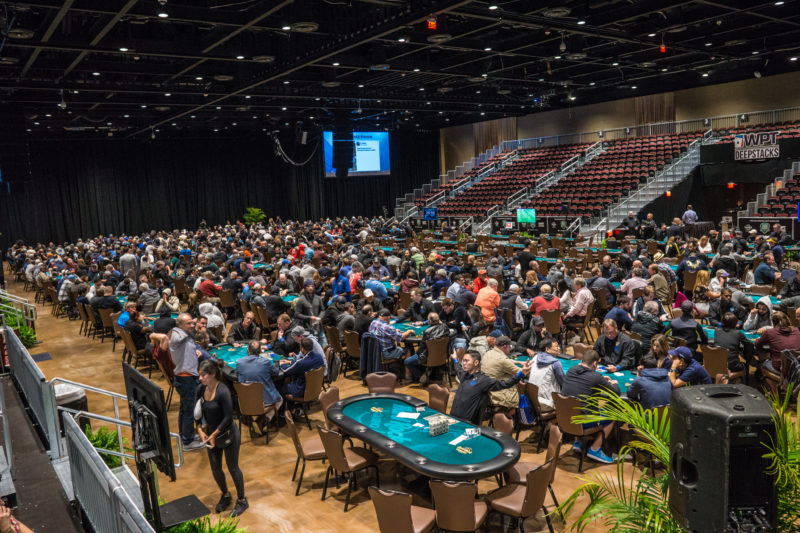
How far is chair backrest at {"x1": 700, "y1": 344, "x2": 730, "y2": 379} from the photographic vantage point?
695 centimetres

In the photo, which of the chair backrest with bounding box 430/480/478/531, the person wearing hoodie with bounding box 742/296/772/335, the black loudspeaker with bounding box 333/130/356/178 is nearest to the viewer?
the chair backrest with bounding box 430/480/478/531

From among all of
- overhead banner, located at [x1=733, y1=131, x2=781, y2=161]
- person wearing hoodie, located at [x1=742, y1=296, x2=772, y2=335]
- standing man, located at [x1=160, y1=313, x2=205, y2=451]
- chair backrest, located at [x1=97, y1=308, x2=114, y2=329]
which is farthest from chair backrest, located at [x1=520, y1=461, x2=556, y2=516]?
overhead banner, located at [x1=733, y1=131, x2=781, y2=161]

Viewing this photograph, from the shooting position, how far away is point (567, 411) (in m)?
5.93

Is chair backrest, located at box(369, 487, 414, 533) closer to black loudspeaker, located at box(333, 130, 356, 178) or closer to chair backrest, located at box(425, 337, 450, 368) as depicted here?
chair backrest, located at box(425, 337, 450, 368)

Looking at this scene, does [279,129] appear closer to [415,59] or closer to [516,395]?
[415,59]

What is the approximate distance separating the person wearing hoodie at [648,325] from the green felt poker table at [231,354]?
4.60m

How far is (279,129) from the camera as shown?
30062 mm

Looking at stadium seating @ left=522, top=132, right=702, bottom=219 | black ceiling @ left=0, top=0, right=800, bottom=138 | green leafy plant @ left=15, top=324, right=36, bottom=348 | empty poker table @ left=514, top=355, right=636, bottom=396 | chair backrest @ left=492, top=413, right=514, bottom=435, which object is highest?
black ceiling @ left=0, top=0, right=800, bottom=138

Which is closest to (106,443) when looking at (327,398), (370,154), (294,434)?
(294,434)

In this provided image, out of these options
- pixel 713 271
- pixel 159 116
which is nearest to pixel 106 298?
pixel 713 271

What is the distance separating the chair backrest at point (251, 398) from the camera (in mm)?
6773

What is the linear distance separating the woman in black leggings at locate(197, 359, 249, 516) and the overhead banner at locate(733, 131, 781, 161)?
20253mm

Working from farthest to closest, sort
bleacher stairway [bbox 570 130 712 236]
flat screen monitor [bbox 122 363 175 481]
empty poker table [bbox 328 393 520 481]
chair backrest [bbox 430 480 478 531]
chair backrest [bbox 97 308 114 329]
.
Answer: bleacher stairway [bbox 570 130 712 236] < chair backrest [bbox 97 308 114 329] < empty poker table [bbox 328 393 520 481] < chair backrest [bbox 430 480 478 531] < flat screen monitor [bbox 122 363 175 481]

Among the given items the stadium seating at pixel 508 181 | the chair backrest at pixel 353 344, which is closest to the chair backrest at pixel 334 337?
the chair backrest at pixel 353 344
